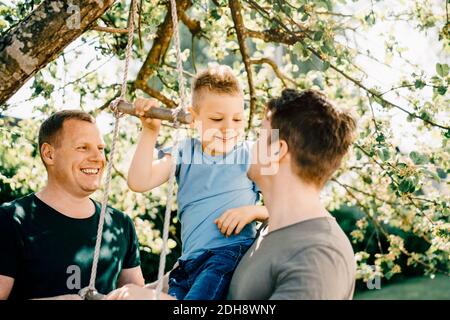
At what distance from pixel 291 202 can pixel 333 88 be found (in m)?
3.06

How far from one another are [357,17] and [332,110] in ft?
7.25

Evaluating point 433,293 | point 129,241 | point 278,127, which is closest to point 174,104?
point 129,241

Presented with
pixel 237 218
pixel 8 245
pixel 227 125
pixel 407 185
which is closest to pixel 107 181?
pixel 237 218

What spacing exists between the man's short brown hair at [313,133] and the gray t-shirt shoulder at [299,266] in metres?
0.16

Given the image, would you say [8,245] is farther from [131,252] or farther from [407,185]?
[407,185]

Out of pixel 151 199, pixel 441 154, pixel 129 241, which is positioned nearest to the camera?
pixel 129 241

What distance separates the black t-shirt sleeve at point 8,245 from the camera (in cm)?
232

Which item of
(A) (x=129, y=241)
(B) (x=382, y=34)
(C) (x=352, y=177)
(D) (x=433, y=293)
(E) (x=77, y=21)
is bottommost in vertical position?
(D) (x=433, y=293)

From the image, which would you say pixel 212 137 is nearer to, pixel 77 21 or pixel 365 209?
pixel 77 21

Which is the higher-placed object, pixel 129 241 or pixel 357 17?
pixel 357 17

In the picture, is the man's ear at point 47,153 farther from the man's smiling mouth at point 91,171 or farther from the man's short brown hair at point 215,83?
the man's short brown hair at point 215,83

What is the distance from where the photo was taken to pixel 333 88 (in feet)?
15.6

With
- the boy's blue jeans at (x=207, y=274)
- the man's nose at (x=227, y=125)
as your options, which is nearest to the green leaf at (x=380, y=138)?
the man's nose at (x=227, y=125)

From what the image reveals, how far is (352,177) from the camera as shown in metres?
4.84
